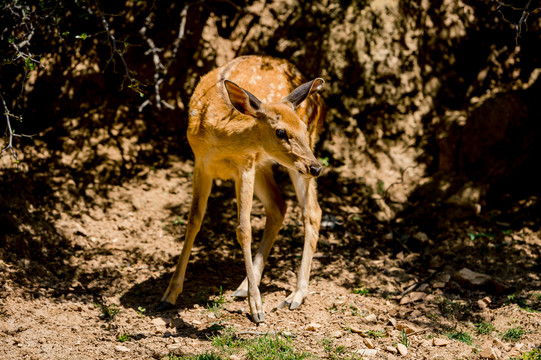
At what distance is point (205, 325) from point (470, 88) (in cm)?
439

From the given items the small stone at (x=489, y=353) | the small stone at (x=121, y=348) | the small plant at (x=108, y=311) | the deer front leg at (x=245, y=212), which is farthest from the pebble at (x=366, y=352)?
the small plant at (x=108, y=311)

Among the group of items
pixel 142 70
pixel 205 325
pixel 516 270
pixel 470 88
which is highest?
pixel 470 88

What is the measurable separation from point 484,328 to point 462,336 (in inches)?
11.1

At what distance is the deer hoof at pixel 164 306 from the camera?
484 centimetres

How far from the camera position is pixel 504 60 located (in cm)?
672

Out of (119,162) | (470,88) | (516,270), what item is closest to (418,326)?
(516,270)

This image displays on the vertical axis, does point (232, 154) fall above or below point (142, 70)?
below

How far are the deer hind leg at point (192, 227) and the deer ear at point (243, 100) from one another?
733mm

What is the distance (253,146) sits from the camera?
15.9 ft

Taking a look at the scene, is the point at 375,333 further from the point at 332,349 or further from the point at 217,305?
the point at 217,305

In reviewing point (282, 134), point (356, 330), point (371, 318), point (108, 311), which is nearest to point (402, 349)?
point (356, 330)

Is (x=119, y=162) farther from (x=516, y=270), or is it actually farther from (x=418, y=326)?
(x=516, y=270)

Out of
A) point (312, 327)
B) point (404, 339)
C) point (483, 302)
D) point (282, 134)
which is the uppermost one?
point (282, 134)

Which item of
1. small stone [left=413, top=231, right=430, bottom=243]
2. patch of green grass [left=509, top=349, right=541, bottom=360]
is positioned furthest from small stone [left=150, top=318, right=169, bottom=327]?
A: small stone [left=413, top=231, right=430, bottom=243]
